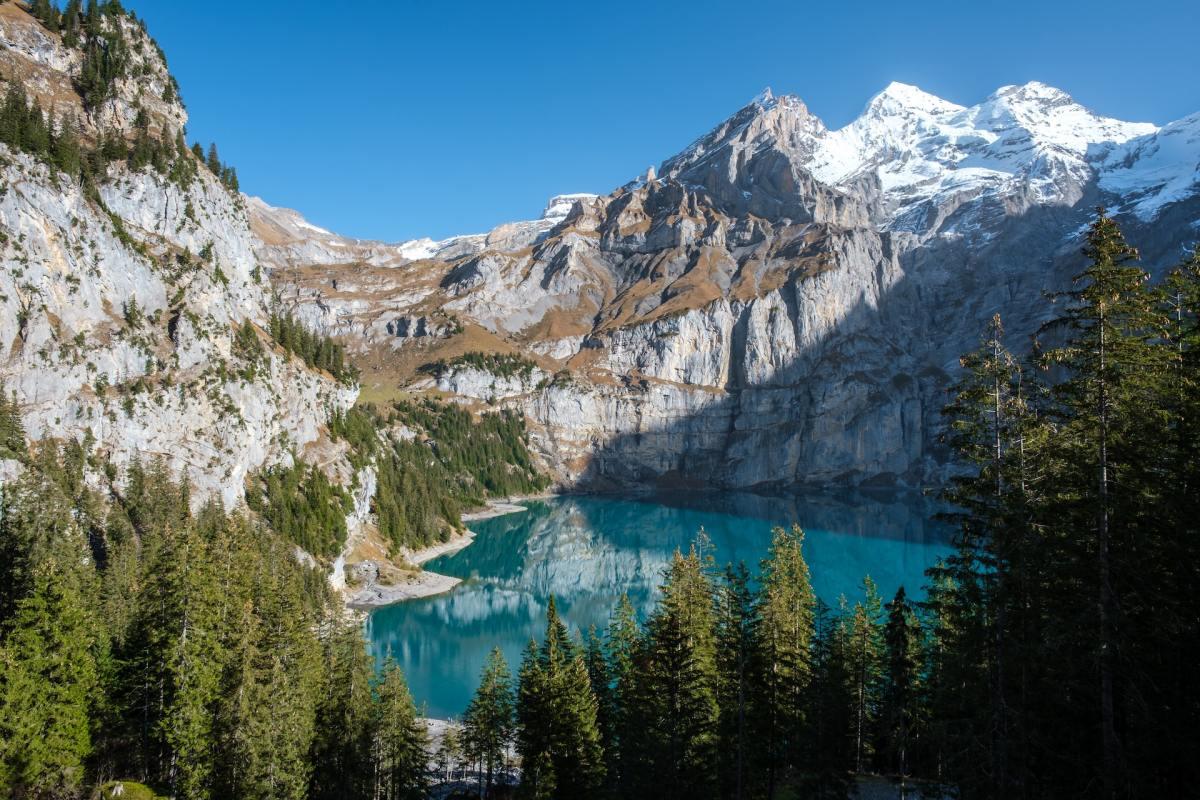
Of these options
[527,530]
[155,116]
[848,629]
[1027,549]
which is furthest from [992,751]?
[527,530]

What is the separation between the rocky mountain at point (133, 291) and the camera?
6500 cm

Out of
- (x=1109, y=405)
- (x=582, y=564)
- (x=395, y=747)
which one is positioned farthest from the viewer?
(x=582, y=564)

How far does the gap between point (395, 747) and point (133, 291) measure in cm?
6638

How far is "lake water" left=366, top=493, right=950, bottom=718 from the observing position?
76875 millimetres

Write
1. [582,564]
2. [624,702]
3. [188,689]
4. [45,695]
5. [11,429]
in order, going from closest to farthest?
[45,695] < [188,689] < [624,702] < [11,429] < [582,564]

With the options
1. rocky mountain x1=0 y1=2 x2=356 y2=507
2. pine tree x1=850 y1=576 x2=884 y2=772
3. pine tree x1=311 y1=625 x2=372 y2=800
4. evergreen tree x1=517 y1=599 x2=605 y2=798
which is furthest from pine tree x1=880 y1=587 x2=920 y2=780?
rocky mountain x1=0 y1=2 x2=356 y2=507

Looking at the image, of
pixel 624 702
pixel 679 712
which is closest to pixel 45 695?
pixel 624 702

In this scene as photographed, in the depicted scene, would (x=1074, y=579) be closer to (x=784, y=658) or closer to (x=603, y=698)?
(x=784, y=658)

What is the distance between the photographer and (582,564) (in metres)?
123

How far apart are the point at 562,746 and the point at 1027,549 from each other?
2344cm

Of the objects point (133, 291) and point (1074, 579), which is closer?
point (1074, 579)

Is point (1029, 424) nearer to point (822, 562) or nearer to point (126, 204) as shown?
point (126, 204)

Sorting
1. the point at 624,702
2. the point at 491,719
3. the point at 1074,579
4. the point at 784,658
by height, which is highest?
the point at 1074,579

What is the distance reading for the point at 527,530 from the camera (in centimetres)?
15425
